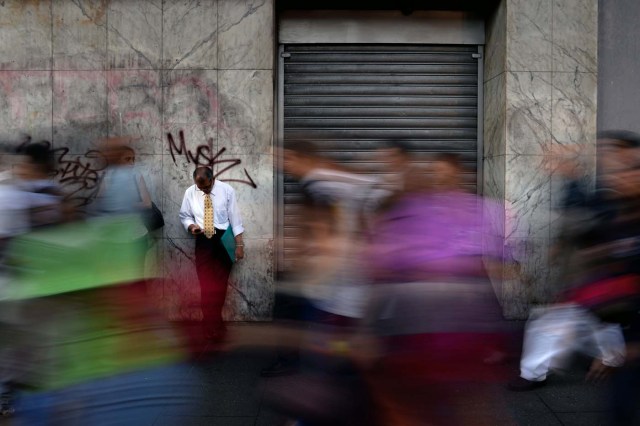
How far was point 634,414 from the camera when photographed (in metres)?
4.27

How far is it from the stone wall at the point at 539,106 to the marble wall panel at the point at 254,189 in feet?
8.64

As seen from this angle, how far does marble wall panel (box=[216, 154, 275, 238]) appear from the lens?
8508mm

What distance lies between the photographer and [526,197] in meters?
8.58

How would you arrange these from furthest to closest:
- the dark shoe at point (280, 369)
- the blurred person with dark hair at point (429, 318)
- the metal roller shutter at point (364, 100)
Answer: the metal roller shutter at point (364, 100) → the dark shoe at point (280, 369) → the blurred person with dark hair at point (429, 318)

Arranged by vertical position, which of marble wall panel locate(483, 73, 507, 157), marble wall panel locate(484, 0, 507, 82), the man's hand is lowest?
the man's hand

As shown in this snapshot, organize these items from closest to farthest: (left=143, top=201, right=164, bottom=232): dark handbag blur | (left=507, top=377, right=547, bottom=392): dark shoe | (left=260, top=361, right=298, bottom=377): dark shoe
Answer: (left=507, top=377, right=547, bottom=392): dark shoe
(left=260, top=361, right=298, bottom=377): dark shoe
(left=143, top=201, right=164, bottom=232): dark handbag blur

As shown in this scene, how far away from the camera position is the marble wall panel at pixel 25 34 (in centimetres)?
844

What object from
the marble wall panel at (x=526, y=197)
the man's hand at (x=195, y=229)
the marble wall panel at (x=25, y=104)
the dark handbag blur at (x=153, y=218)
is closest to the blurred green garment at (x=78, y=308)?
the man's hand at (x=195, y=229)

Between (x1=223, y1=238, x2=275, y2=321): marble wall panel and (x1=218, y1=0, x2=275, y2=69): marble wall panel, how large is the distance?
208 centimetres

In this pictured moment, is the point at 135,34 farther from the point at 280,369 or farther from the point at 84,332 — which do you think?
the point at 84,332

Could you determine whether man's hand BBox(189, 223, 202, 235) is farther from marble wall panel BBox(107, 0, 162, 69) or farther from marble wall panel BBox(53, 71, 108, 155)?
marble wall panel BBox(107, 0, 162, 69)

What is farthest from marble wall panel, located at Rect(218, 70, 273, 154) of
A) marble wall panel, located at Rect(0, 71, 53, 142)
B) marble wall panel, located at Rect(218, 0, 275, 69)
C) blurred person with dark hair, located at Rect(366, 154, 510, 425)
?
blurred person with dark hair, located at Rect(366, 154, 510, 425)

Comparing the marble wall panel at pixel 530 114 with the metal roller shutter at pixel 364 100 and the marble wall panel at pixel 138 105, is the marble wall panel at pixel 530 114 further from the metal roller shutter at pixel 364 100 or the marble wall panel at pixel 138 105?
the marble wall panel at pixel 138 105

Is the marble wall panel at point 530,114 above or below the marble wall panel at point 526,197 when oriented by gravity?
above
